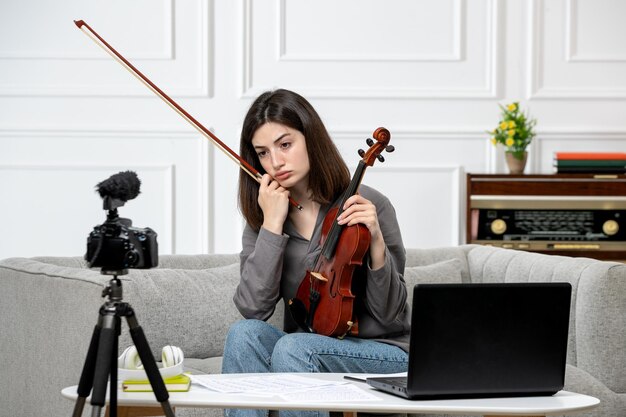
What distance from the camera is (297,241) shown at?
95.3 inches

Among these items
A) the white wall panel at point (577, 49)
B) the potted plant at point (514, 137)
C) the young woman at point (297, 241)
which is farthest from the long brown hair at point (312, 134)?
the white wall panel at point (577, 49)

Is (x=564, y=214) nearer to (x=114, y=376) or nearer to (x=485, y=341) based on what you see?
(x=485, y=341)

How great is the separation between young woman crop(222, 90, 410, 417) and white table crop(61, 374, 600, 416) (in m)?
0.49

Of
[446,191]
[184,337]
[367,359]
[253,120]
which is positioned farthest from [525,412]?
[446,191]

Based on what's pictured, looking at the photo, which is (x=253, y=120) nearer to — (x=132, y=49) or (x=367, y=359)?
(x=367, y=359)

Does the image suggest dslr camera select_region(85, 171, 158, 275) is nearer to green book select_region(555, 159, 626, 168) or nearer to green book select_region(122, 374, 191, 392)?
green book select_region(122, 374, 191, 392)

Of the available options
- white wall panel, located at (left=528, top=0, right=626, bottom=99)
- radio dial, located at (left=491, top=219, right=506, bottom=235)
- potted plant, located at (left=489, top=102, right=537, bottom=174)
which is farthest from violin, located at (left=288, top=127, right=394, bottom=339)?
white wall panel, located at (left=528, top=0, right=626, bottom=99)

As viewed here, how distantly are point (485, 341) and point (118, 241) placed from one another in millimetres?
598

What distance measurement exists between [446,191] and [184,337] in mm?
1824

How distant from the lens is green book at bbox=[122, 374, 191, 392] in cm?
159

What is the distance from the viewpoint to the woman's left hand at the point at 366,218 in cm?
206

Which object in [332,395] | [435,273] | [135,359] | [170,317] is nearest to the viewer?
[332,395]

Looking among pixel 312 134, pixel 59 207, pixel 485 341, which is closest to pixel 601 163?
pixel 312 134

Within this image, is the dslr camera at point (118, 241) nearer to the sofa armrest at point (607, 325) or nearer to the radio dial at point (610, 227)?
the sofa armrest at point (607, 325)
